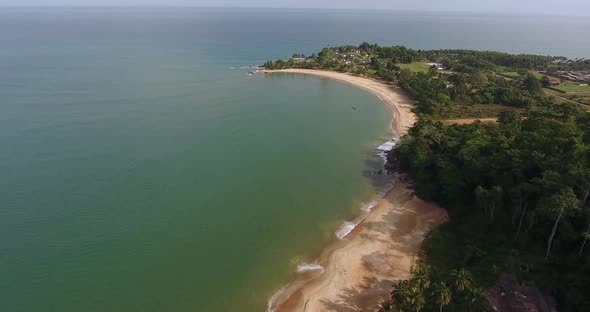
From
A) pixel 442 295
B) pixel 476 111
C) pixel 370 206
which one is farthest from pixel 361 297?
pixel 476 111

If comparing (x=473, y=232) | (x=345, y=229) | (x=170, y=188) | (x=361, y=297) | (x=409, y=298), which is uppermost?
(x=409, y=298)

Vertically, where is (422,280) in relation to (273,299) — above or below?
above

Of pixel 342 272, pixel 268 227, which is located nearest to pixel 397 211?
pixel 342 272

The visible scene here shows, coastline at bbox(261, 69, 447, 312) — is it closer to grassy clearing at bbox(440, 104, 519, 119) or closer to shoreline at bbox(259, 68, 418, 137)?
shoreline at bbox(259, 68, 418, 137)

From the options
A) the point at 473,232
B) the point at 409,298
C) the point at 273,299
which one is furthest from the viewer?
the point at 473,232

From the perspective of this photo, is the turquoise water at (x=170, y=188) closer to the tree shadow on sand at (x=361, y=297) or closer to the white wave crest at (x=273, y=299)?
the white wave crest at (x=273, y=299)

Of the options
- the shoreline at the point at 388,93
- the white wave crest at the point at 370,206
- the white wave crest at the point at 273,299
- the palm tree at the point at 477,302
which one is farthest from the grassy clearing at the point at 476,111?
the white wave crest at the point at 273,299

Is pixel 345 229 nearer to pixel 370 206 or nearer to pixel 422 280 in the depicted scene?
pixel 370 206
